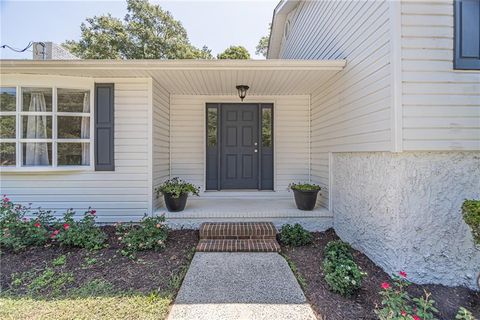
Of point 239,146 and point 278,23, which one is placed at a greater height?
point 278,23

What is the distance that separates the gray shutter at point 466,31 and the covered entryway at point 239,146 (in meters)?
3.40

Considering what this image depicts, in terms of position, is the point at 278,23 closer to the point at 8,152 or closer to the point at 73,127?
the point at 73,127

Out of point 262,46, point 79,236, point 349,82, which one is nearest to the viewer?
point 79,236

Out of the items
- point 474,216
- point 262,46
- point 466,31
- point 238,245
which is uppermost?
point 262,46

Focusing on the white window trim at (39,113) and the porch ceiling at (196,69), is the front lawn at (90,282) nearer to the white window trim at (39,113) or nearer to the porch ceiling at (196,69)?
the white window trim at (39,113)

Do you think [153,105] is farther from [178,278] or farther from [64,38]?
[64,38]

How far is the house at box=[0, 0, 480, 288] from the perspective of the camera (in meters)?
2.61

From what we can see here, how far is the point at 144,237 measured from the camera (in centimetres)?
353

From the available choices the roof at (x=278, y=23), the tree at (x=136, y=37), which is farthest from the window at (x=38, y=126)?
the tree at (x=136, y=37)

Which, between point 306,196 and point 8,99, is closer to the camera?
point 8,99

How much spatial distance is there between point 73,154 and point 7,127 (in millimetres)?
1094

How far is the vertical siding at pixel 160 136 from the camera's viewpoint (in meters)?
4.39

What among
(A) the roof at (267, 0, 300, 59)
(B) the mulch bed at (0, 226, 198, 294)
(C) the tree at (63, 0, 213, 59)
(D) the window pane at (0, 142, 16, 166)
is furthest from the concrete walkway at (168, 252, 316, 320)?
(C) the tree at (63, 0, 213, 59)

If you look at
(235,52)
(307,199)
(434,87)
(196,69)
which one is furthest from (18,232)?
(235,52)
